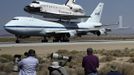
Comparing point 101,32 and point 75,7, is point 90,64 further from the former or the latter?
point 75,7

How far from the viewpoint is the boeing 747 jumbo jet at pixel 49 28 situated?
6531 cm

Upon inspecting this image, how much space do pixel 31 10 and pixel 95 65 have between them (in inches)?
2495

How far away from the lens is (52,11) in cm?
7650

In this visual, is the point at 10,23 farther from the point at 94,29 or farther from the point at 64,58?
the point at 64,58

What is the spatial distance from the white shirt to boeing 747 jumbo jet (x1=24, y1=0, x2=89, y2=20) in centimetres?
6291

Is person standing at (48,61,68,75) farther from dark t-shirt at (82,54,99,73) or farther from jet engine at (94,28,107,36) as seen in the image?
jet engine at (94,28,107,36)

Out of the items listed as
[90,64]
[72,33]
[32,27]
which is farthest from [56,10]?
[90,64]

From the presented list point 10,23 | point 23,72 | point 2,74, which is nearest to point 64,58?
point 23,72

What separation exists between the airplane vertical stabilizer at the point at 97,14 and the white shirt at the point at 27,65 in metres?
70.7

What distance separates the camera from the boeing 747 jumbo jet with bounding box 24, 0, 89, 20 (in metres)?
74.4

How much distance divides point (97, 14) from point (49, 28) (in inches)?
738

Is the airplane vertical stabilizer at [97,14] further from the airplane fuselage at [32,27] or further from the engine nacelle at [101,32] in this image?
the airplane fuselage at [32,27]

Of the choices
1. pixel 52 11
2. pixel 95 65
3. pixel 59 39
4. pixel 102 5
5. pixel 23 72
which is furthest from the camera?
pixel 102 5

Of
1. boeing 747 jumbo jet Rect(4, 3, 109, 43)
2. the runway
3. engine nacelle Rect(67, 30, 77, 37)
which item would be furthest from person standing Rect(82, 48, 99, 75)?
engine nacelle Rect(67, 30, 77, 37)
